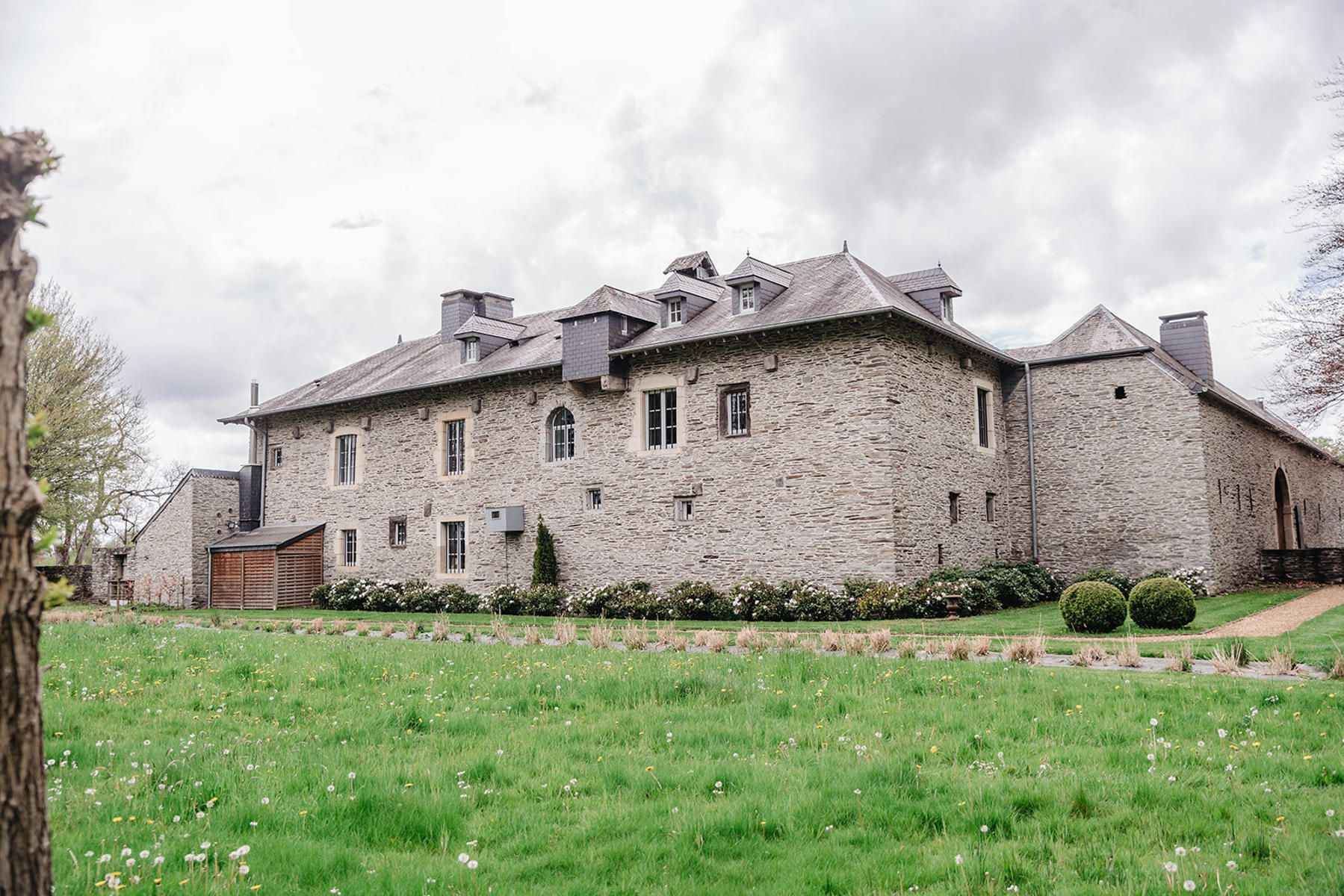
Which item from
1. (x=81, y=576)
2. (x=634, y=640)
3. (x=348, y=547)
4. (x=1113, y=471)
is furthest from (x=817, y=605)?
(x=81, y=576)

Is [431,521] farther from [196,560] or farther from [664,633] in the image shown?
[664,633]

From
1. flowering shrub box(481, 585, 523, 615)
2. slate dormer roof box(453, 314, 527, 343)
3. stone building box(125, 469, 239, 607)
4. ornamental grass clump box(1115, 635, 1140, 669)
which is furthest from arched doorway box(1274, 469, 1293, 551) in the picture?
stone building box(125, 469, 239, 607)

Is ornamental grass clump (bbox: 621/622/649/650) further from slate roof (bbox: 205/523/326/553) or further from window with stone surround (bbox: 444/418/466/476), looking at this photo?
slate roof (bbox: 205/523/326/553)

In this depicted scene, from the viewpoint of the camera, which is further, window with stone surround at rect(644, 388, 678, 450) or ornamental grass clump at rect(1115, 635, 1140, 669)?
window with stone surround at rect(644, 388, 678, 450)

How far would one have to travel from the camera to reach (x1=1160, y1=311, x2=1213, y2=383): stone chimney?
2830 cm

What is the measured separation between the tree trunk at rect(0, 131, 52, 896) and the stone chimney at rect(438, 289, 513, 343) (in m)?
31.4

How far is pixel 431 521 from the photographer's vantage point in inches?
1125

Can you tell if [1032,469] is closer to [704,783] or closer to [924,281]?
[924,281]

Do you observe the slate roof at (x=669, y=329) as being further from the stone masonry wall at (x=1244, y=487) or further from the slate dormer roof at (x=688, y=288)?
the stone masonry wall at (x=1244, y=487)

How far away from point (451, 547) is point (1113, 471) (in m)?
A: 17.8

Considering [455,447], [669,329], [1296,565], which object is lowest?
Answer: [1296,565]

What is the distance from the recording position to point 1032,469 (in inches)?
1041

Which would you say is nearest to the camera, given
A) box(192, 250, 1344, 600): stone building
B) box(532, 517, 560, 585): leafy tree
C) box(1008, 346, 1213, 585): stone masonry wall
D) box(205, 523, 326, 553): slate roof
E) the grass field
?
the grass field

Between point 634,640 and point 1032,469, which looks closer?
point 634,640
